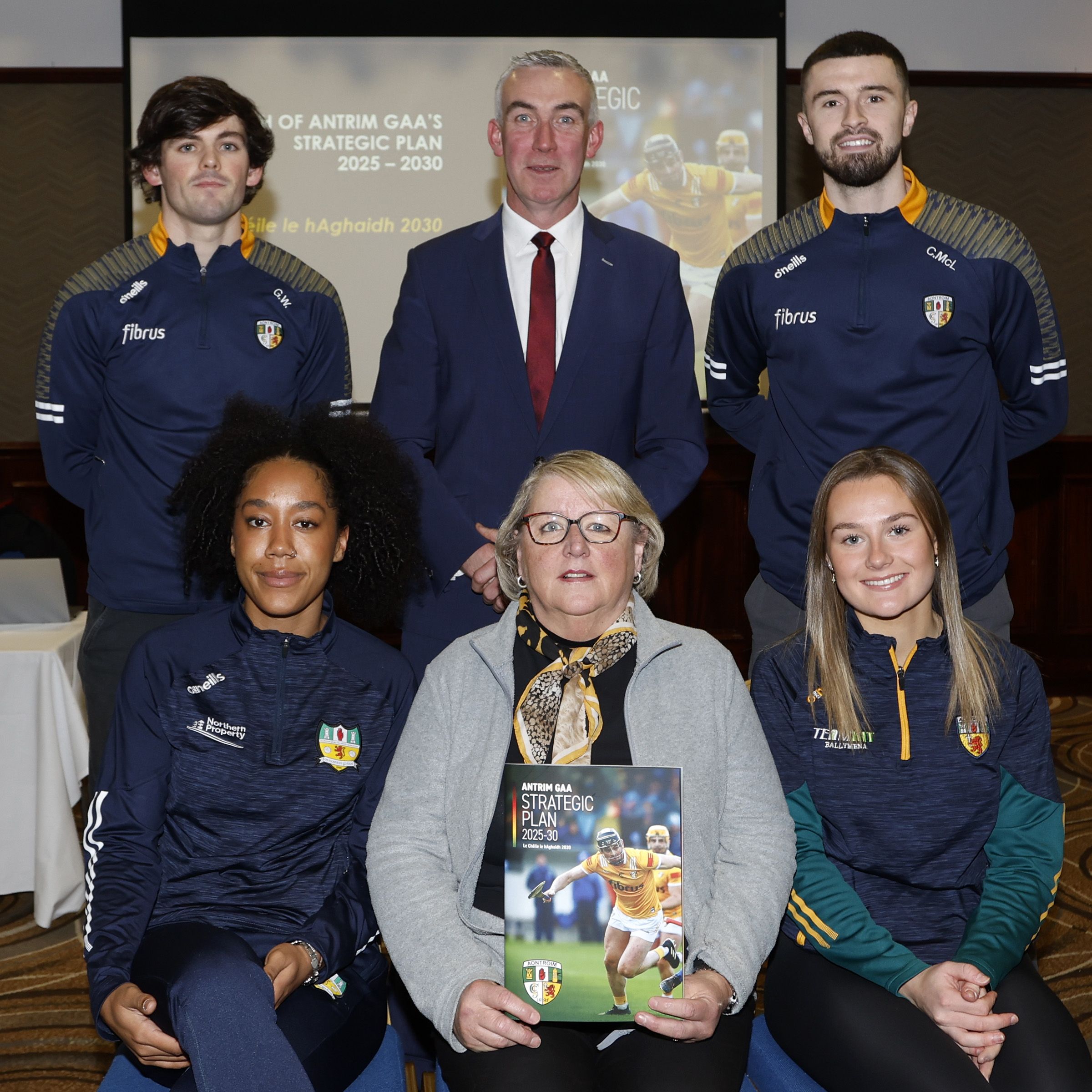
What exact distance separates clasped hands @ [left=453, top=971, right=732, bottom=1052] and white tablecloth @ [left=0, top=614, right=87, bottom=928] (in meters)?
2.24

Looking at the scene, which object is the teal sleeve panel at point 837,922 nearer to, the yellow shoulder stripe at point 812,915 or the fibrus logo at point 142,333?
the yellow shoulder stripe at point 812,915

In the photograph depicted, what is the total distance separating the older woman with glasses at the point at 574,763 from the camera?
5.73 ft

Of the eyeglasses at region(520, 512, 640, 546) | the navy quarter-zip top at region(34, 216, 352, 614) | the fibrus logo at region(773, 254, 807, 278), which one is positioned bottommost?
the eyeglasses at region(520, 512, 640, 546)

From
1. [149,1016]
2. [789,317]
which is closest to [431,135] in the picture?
[789,317]

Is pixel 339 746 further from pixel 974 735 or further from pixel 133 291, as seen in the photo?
pixel 133 291

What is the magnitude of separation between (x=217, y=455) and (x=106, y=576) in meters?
0.60

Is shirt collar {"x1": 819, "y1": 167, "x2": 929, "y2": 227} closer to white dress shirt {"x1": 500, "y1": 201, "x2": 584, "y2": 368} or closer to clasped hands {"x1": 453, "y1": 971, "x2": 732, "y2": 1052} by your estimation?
white dress shirt {"x1": 500, "y1": 201, "x2": 584, "y2": 368}

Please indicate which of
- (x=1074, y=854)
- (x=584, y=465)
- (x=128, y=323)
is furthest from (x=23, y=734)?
(x=1074, y=854)

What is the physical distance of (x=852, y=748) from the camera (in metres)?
2.01

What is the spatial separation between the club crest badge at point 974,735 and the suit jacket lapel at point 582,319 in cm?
107

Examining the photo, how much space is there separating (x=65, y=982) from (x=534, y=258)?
2275mm

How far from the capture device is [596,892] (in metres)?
1.62

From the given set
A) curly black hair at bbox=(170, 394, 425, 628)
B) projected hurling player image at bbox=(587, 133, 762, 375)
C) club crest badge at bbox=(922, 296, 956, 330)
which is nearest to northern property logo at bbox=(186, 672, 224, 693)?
curly black hair at bbox=(170, 394, 425, 628)

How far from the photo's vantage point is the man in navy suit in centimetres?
261
